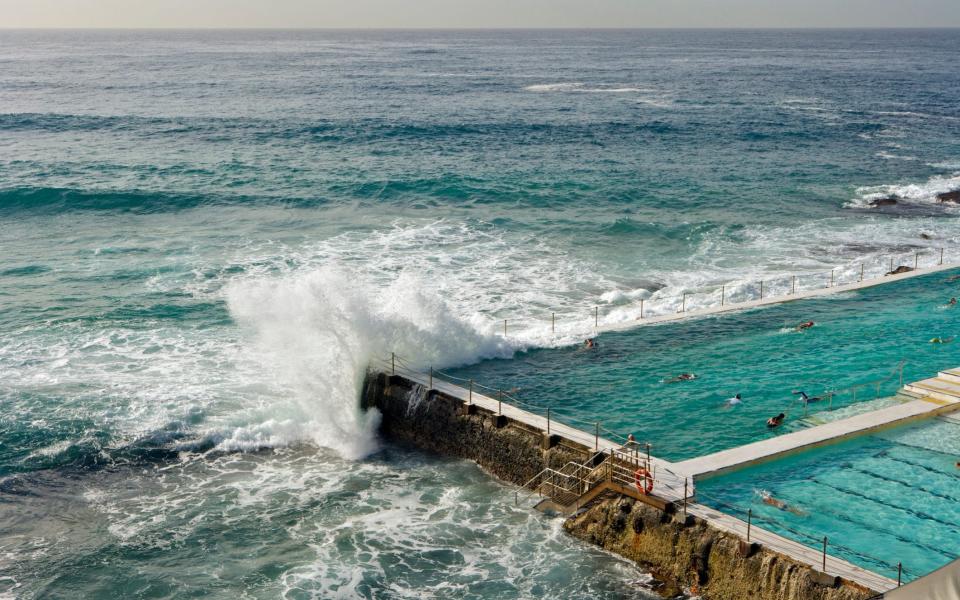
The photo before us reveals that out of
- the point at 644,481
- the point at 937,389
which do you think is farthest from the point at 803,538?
the point at 937,389

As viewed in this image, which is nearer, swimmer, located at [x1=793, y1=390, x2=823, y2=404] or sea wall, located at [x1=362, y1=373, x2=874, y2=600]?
sea wall, located at [x1=362, y1=373, x2=874, y2=600]

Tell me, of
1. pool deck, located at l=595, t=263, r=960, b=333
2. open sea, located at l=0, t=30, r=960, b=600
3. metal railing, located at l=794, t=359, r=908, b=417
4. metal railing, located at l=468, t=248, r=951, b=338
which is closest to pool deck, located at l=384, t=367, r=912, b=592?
metal railing, located at l=794, t=359, r=908, b=417

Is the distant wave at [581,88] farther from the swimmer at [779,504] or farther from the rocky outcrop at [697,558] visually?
the rocky outcrop at [697,558]

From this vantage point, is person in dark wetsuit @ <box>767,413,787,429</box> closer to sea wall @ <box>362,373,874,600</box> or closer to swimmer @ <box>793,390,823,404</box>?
swimmer @ <box>793,390,823,404</box>

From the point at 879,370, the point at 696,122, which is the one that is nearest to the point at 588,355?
the point at 879,370

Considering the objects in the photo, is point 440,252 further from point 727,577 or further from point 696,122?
point 696,122

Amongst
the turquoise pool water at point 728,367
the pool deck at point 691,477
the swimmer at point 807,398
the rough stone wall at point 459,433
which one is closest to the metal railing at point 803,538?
the pool deck at point 691,477
